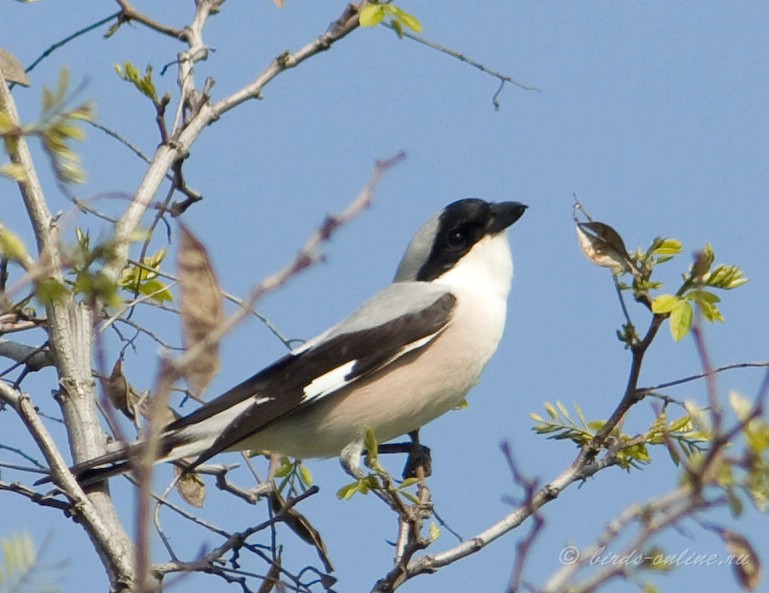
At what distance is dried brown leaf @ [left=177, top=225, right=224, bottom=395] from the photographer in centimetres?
134

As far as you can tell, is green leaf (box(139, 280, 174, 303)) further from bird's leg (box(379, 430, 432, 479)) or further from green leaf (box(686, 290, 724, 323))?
green leaf (box(686, 290, 724, 323))

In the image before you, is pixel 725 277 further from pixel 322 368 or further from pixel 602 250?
pixel 322 368

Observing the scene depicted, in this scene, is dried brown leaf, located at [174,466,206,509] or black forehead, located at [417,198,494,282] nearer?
dried brown leaf, located at [174,466,206,509]

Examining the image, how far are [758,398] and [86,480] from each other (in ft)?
6.85

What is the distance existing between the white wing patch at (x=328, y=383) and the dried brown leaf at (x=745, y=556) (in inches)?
88.0

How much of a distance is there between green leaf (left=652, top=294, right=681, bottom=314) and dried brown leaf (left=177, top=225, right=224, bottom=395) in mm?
1108

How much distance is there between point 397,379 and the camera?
404cm

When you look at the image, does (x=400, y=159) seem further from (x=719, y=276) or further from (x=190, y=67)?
(x=190, y=67)

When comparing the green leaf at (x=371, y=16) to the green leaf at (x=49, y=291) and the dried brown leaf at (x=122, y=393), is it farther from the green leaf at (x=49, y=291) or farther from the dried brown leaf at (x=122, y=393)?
the green leaf at (x=49, y=291)

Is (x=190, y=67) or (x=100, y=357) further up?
(x=190, y=67)

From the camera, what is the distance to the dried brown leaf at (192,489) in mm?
3693

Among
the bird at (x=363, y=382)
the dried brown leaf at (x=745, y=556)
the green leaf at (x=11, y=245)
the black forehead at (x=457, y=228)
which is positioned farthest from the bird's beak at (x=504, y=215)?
the green leaf at (x=11, y=245)

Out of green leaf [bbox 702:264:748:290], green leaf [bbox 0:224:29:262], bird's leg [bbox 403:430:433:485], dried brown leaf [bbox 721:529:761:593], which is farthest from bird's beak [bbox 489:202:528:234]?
green leaf [bbox 0:224:29:262]

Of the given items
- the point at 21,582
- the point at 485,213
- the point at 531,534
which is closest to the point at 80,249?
the point at 21,582
